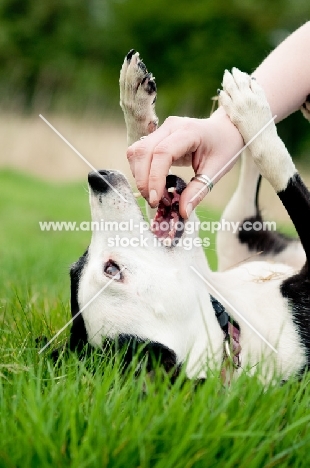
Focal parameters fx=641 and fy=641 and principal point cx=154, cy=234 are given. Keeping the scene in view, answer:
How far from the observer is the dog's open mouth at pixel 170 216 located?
2.73 meters

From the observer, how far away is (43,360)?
8.07ft

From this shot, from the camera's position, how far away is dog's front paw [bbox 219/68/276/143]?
107 inches

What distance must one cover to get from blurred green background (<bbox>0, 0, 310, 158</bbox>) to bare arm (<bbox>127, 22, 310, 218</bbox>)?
17417 millimetres

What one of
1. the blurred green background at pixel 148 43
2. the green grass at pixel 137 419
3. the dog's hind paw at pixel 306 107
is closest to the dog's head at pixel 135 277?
the green grass at pixel 137 419

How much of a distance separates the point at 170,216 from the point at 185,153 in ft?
1.39

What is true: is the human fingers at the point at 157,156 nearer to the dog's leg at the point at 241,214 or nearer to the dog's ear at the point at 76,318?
the dog's ear at the point at 76,318

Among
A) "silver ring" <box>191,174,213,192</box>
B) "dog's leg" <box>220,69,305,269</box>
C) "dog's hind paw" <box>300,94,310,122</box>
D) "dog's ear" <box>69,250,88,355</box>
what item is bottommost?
"dog's ear" <box>69,250,88,355</box>

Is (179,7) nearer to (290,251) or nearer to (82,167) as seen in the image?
(82,167)

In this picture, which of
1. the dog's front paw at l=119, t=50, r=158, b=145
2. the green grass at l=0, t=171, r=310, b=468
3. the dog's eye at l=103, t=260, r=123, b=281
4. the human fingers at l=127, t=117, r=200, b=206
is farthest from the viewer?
the dog's front paw at l=119, t=50, r=158, b=145

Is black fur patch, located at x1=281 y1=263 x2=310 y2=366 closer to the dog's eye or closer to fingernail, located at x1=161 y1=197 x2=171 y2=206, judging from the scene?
fingernail, located at x1=161 y1=197 x2=171 y2=206

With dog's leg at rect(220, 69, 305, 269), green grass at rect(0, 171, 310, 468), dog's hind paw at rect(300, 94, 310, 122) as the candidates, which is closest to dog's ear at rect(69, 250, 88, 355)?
green grass at rect(0, 171, 310, 468)

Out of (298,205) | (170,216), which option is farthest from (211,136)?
(298,205)

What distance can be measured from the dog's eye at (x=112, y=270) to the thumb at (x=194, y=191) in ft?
1.24

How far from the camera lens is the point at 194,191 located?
8.09 ft
